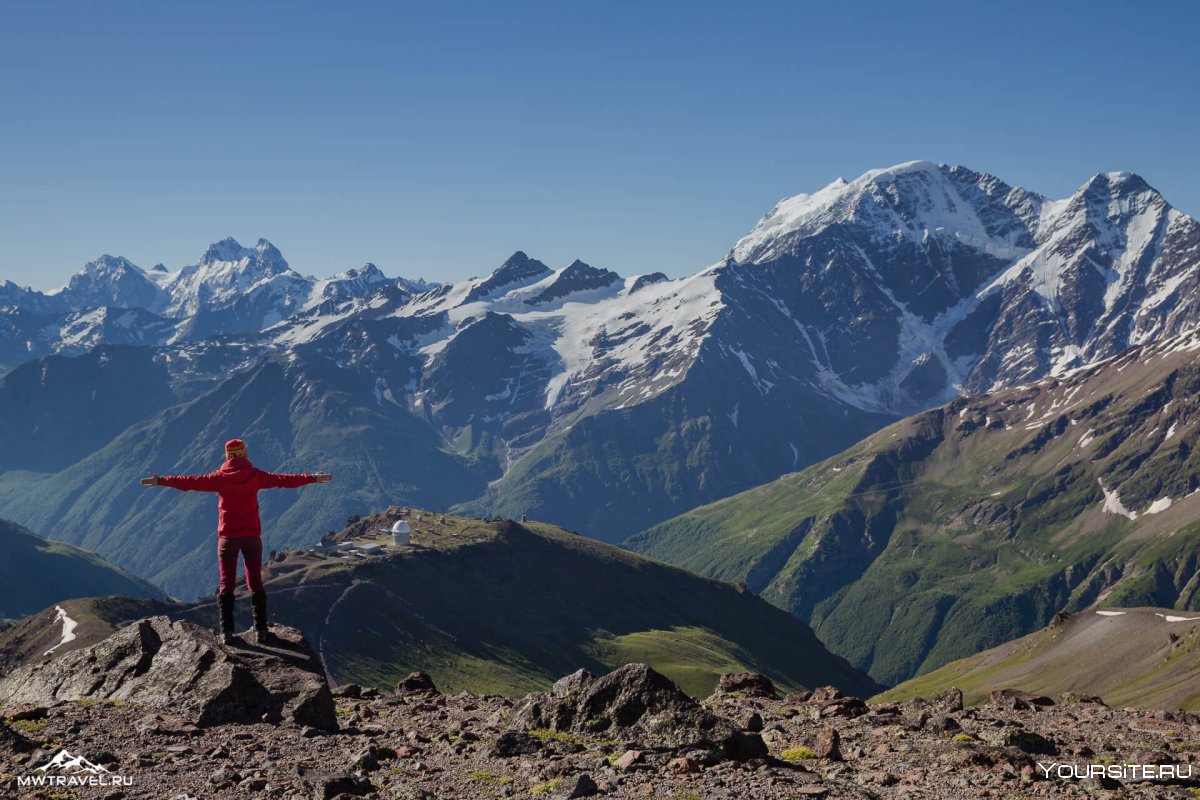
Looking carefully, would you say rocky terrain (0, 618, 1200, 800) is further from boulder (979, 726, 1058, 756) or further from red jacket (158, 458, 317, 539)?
red jacket (158, 458, 317, 539)

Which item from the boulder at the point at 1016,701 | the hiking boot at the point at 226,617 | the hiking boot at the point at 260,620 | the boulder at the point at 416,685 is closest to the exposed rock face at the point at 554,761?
the hiking boot at the point at 226,617

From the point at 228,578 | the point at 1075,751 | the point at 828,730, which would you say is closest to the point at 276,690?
the point at 228,578

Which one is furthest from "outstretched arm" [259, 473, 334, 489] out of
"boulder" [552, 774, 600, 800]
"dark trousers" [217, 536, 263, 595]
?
"boulder" [552, 774, 600, 800]

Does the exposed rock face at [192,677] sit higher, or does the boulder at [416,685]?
the exposed rock face at [192,677]

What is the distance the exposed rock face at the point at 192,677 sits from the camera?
3638 cm

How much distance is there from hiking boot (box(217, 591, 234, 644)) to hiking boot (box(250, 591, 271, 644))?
930mm

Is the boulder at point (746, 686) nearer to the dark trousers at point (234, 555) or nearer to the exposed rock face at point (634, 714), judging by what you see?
the exposed rock face at point (634, 714)

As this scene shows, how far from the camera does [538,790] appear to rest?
29969mm

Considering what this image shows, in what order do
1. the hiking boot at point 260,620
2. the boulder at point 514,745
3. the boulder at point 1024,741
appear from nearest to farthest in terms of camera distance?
1. the boulder at point 514,745
2. the boulder at point 1024,741
3. the hiking boot at point 260,620

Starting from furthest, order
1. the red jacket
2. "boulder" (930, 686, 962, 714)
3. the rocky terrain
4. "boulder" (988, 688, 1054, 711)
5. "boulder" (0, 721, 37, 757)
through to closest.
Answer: "boulder" (988, 688, 1054, 711), "boulder" (930, 686, 962, 714), the red jacket, "boulder" (0, 721, 37, 757), the rocky terrain

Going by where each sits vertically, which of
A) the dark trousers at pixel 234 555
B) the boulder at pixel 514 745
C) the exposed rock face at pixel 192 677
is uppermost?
the dark trousers at pixel 234 555

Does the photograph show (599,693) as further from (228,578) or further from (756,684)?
(756,684)

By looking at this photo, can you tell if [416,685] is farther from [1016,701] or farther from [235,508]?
[1016,701]

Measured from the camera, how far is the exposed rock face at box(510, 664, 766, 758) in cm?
3491
